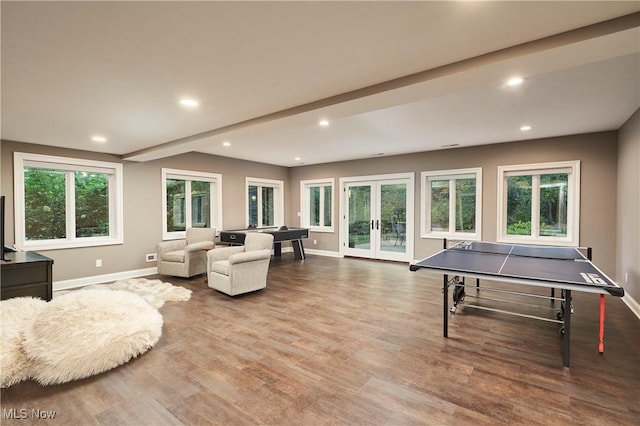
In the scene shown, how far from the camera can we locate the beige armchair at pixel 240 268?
4180 mm

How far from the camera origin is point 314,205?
8562mm

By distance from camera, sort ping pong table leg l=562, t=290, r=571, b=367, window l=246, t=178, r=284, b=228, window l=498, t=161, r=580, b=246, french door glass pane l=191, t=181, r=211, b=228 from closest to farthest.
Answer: ping pong table leg l=562, t=290, r=571, b=367 < window l=498, t=161, r=580, b=246 < french door glass pane l=191, t=181, r=211, b=228 < window l=246, t=178, r=284, b=228

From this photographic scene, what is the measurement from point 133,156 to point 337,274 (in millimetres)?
4364

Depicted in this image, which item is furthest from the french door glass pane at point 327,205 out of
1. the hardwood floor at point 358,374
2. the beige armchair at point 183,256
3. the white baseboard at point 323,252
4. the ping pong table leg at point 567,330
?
the ping pong table leg at point 567,330

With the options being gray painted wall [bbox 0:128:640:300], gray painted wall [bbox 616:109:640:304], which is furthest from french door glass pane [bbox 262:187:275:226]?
gray painted wall [bbox 616:109:640:304]

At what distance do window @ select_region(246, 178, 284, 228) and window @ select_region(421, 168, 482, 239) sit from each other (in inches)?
159

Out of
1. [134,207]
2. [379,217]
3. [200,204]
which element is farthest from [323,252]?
[134,207]

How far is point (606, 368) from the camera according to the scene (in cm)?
237

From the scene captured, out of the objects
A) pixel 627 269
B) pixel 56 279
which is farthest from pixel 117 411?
pixel 627 269

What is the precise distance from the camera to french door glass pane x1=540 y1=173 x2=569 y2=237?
527 cm

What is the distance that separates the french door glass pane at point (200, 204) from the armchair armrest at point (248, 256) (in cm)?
287

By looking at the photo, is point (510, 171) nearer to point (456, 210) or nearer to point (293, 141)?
point (456, 210)

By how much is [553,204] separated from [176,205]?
746cm

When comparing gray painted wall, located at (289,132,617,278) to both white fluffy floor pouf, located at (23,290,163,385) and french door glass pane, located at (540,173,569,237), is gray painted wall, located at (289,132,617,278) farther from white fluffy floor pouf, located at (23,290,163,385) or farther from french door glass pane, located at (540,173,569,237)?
white fluffy floor pouf, located at (23,290,163,385)
